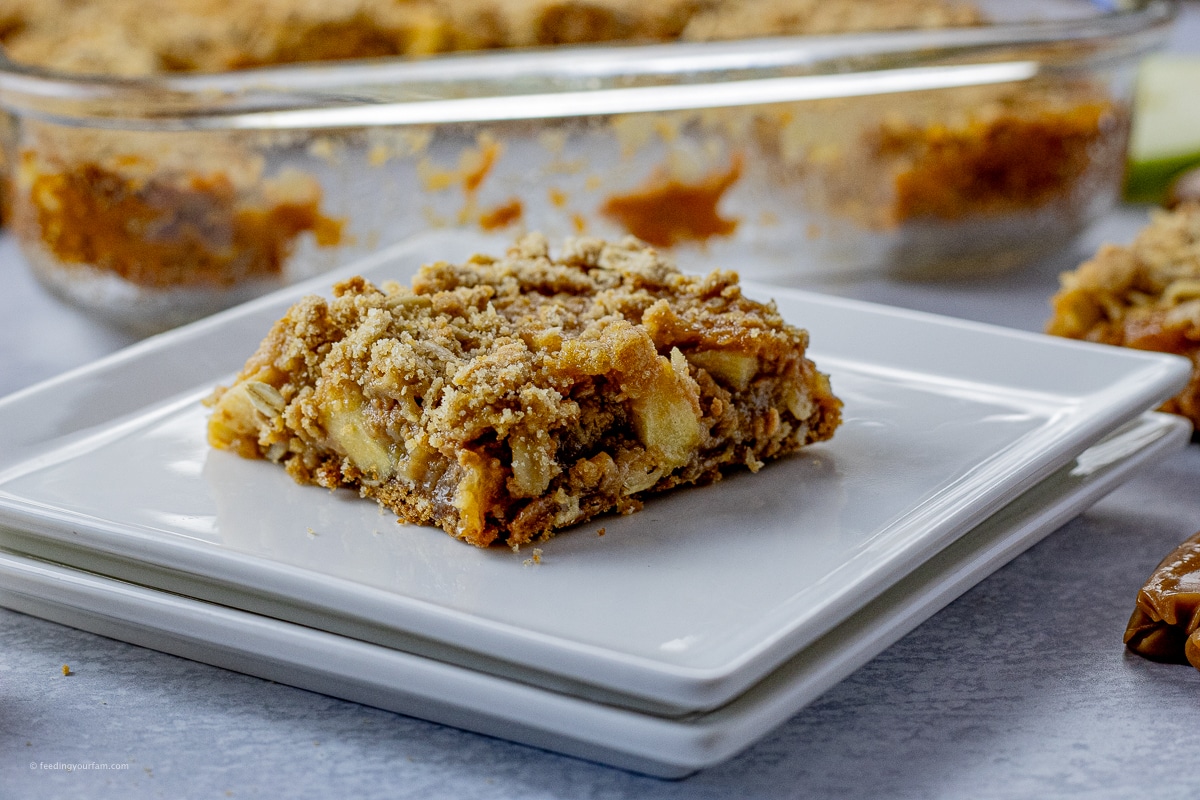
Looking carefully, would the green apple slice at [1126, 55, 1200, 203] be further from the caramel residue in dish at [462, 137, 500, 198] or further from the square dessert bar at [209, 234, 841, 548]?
the square dessert bar at [209, 234, 841, 548]

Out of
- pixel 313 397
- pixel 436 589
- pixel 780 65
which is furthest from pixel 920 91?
pixel 436 589

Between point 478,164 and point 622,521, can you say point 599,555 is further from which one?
point 478,164

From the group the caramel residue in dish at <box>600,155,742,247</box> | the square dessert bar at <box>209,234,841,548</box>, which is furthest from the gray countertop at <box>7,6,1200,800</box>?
the caramel residue in dish at <box>600,155,742,247</box>

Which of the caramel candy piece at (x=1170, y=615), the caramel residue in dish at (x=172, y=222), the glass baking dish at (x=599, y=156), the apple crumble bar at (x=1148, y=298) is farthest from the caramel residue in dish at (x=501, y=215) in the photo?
the caramel candy piece at (x=1170, y=615)

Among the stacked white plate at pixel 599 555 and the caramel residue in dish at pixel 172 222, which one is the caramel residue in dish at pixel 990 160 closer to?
the stacked white plate at pixel 599 555

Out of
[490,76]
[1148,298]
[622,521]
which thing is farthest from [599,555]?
[490,76]

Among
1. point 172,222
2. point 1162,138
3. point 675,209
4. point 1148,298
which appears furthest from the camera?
point 1162,138
